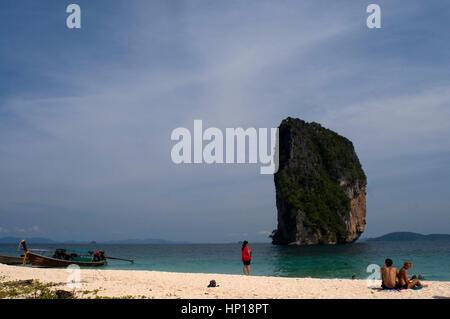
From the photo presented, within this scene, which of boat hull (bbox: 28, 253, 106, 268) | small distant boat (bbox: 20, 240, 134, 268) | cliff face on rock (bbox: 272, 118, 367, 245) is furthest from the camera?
cliff face on rock (bbox: 272, 118, 367, 245)

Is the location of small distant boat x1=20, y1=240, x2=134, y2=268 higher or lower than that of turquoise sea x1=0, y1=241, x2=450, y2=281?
higher

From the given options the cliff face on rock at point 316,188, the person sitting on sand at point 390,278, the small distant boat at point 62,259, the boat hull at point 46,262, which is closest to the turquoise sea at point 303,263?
the small distant boat at point 62,259

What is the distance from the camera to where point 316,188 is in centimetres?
11050

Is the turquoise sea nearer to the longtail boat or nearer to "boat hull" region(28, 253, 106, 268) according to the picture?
the longtail boat

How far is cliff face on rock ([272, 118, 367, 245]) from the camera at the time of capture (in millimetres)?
101500

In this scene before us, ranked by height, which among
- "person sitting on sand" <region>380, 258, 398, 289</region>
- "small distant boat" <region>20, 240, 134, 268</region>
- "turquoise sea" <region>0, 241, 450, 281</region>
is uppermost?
"person sitting on sand" <region>380, 258, 398, 289</region>

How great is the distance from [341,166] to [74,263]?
101 metres

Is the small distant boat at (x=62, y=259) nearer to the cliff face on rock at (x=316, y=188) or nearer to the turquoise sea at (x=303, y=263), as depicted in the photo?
the turquoise sea at (x=303, y=263)

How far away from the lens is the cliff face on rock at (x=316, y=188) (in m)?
102

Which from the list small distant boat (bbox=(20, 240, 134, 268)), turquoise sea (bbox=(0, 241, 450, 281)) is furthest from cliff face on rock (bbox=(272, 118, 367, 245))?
small distant boat (bbox=(20, 240, 134, 268))

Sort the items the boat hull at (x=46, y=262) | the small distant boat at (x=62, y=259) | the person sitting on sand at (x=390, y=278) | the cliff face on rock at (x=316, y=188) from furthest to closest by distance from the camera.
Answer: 1. the cliff face on rock at (x=316, y=188)
2. the small distant boat at (x=62, y=259)
3. the boat hull at (x=46, y=262)
4. the person sitting on sand at (x=390, y=278)
